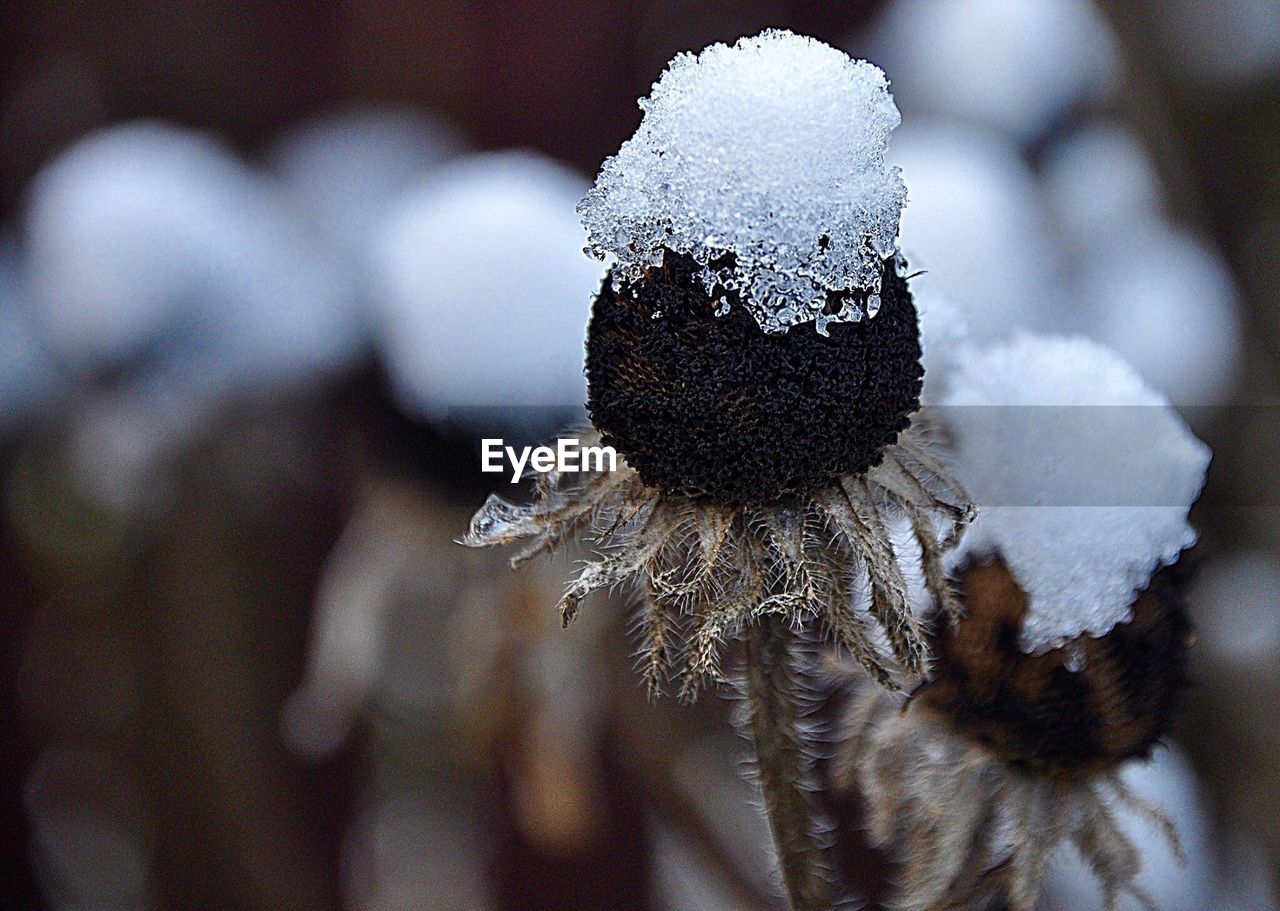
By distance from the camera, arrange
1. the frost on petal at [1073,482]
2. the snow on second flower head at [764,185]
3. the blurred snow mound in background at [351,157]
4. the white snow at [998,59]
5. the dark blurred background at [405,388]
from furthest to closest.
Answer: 1. the blurred snow mound in background at [351,157]
2. the white snow at [998,59]
3. the dark blurred background at [405,388]
4. the frost on petal at [1073,482]
5. the snow on second flower head at [764,185]

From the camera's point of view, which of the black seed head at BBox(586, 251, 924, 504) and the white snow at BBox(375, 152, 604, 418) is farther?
the white snow at BBox(375, 152, 604, 418)

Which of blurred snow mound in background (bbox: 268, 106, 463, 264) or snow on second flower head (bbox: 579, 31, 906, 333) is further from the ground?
blurred snow mound in background (bbox: 268, 106, 463, 264)

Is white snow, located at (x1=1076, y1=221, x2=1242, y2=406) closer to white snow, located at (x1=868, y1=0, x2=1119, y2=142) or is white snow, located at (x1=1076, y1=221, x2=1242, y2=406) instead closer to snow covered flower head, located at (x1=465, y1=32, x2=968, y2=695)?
white snow, located at (x1=868, y1=0, x2=1119, y2=142)

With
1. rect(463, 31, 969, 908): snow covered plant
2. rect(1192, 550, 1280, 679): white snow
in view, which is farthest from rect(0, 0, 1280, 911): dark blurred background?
rect(463, 31, 969, 908): snow covered plant

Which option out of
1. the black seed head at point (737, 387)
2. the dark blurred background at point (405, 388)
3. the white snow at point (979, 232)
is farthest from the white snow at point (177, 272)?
the black seed head at point (737, 387)

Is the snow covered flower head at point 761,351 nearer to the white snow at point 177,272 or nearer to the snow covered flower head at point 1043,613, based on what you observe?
the snow covered flower head at point 1043,613

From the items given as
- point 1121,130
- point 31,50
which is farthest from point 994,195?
point 31,50
